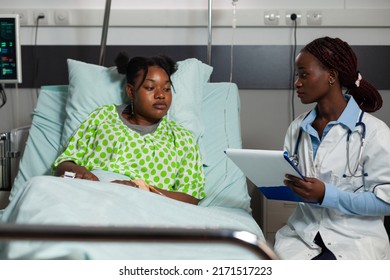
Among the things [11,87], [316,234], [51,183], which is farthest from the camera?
[11,87]

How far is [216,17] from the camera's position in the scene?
3.35 m

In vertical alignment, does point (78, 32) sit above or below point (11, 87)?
above

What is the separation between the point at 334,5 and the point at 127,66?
140 centimetres

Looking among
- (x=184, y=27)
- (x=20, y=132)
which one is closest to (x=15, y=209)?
(x=20, y=132)

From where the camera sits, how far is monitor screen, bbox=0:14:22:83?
2936mm

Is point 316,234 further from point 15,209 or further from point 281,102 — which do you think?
point 281,102

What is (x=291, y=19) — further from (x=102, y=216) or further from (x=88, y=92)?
(x=102, y=216)

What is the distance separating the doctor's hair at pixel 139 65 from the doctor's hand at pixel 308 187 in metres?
0.85

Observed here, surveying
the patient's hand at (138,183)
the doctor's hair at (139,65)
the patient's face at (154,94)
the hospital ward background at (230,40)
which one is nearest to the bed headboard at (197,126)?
the doctor's hair at (139,65)

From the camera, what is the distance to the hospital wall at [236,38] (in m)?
3.32

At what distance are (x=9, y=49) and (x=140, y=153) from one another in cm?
109

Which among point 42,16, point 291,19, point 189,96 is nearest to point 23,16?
point 42,16

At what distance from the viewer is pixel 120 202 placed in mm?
1577
